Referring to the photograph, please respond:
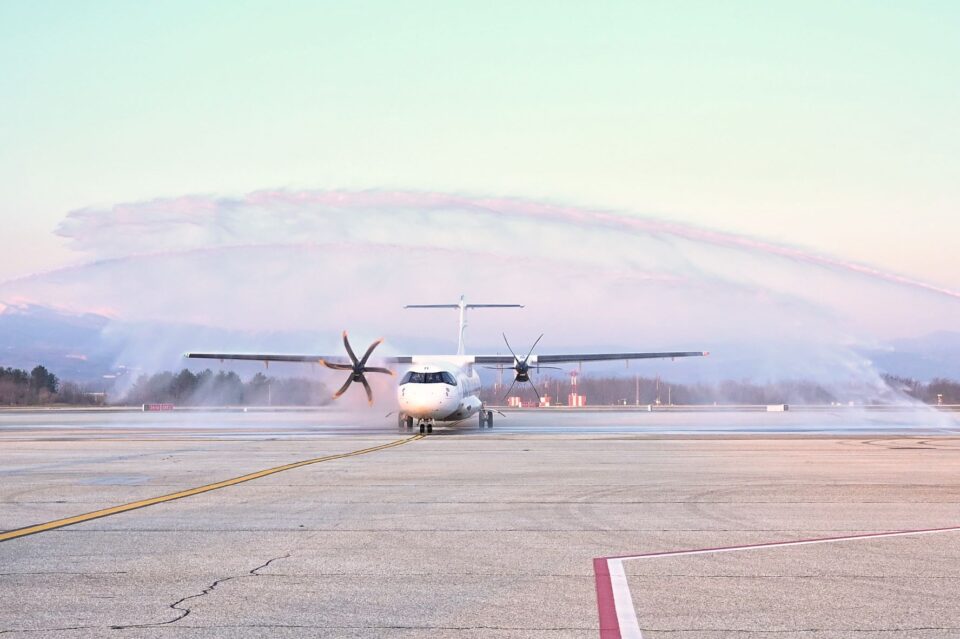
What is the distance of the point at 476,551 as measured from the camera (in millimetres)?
10539

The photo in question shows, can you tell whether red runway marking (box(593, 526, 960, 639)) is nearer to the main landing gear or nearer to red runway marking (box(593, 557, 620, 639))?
red runway marking (box(593, 557, 620, 639))

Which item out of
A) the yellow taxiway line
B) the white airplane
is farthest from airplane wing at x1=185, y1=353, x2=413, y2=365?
the yellow taxiway line

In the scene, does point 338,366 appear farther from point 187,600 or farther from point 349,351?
point 187,600

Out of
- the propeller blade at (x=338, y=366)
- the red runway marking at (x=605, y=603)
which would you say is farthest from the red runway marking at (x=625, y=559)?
the propeller blade at (x=338, y=366)

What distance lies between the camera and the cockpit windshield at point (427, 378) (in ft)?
141

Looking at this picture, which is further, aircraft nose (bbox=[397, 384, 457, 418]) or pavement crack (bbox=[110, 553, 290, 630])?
aircraft nose (bbox=[397, 384, 457, 418])

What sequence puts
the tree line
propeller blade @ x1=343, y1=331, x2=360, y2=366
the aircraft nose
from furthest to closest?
1. the tree line
2. propeller blade @ x1=343, y1=331, x2=360, y2=366
3. the aircraft nose

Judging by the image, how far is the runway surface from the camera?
7324mm

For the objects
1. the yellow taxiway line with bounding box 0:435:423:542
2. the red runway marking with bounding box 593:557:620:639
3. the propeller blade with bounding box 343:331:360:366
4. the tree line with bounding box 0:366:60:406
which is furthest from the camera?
the tree line with bounding box 0:366:60:406

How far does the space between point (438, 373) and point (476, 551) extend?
108 ft

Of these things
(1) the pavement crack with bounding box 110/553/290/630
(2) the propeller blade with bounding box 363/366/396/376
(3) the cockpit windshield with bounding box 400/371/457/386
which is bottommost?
(1) the pavement crack with bounding box 110/553/290/630

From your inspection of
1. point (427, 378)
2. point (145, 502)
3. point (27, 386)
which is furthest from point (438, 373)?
point (27, 386)

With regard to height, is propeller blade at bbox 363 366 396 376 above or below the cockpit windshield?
above

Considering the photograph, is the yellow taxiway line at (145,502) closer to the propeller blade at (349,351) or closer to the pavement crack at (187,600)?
the pavement crack at (187,600)
